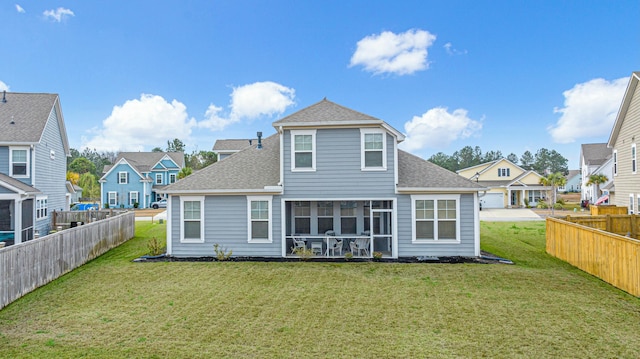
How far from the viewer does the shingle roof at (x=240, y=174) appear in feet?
43.0

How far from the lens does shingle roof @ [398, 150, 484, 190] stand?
41.1 feet

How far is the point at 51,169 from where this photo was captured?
21031 mm

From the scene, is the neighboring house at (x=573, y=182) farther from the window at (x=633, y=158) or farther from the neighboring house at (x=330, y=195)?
the neighboring house at (x=330, y=195)

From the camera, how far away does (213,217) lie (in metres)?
13.2

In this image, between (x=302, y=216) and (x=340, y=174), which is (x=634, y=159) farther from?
(x=302, y=216)

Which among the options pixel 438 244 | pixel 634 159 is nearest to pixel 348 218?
pixel 438 244

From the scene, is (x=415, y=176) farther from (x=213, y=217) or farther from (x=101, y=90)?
(x=101, y=90)

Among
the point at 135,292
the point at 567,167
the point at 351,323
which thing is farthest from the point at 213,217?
the point at 567,167

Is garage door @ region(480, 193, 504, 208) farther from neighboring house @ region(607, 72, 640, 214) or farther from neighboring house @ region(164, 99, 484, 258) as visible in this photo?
neighboring house @ region(164, 99, 484, 258)

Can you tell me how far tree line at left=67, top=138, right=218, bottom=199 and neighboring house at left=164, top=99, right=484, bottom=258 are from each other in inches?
1368

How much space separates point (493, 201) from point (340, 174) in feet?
120

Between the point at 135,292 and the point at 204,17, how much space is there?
20.5 metres

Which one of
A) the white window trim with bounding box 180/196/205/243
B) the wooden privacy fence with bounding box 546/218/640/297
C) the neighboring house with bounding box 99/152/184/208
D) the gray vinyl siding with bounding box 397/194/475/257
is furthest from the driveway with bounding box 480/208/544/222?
the neighboring house with bounding box 99/152/184/208

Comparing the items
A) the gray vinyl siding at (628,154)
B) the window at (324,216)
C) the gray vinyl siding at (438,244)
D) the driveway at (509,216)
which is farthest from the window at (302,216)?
the driveway at (509,216)
